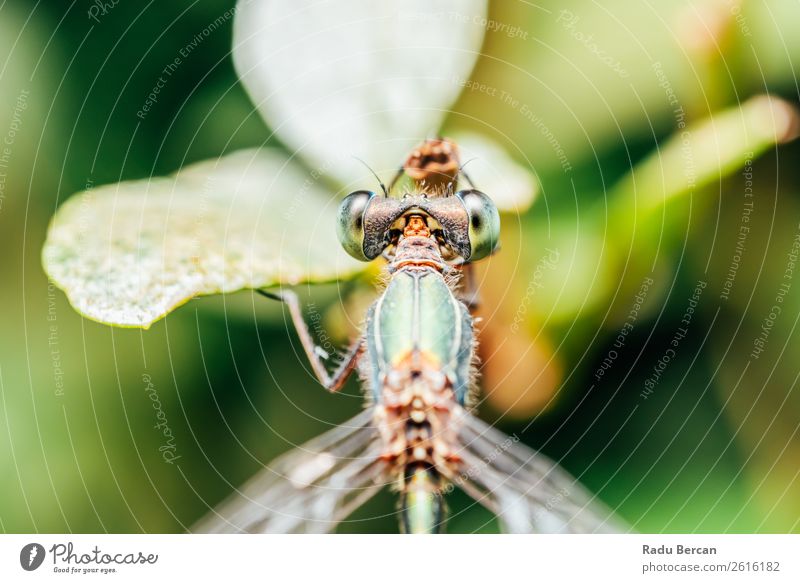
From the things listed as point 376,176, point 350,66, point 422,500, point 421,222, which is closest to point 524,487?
point 422,500

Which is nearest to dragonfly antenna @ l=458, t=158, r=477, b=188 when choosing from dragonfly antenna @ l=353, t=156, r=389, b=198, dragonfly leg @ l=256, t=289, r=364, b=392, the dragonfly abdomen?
dragonfly antenna @ l=353, t=156, r=389, b=198

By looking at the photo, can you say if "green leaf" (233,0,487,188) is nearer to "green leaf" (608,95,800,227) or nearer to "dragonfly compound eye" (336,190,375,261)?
"dragonfly compound eye" (336,190,375,261)

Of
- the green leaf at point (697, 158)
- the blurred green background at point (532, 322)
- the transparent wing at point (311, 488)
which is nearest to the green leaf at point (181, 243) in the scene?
the blurred green background at point (532, 322)

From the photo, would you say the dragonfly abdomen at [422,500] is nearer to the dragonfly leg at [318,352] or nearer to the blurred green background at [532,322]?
the blurred green background at [532,322]
